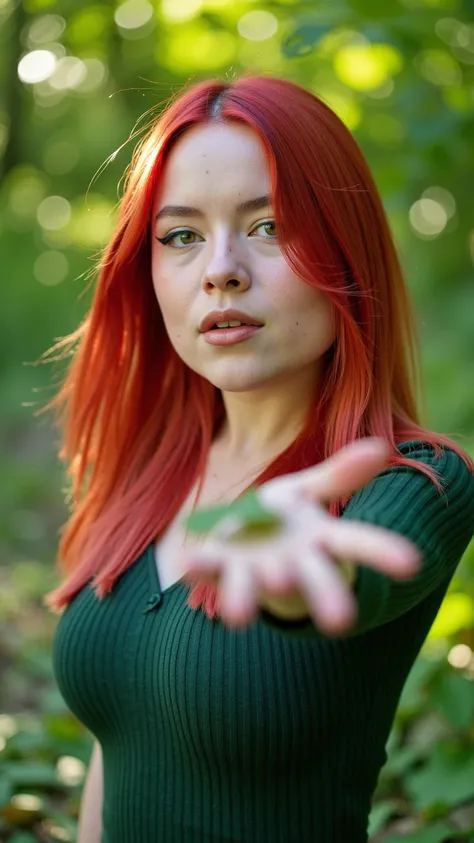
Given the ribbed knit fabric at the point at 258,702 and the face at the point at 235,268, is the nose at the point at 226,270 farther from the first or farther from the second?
the ribbed knit fabric at the point at 258,702

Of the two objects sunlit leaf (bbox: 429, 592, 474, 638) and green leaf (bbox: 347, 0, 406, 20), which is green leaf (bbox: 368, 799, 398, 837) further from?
green leaf (bbox: 347, 0, 406, 20)

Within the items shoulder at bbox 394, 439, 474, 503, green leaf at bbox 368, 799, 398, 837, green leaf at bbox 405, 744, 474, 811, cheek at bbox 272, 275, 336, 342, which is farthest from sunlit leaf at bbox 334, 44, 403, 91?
green leaf at bbox 368, 799, 398, 837

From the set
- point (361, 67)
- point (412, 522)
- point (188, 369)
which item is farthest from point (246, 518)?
point (361, 67)

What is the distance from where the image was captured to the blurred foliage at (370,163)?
238cm

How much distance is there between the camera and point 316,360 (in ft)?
5.86

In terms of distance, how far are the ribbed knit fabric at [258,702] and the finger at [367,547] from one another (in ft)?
1.30

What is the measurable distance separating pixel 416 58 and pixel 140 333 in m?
1.31

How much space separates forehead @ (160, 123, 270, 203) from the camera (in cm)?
163

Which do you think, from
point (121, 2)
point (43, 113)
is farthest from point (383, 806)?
point (43, 113)

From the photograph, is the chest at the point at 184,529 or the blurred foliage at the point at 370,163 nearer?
the chest at the point at 184,529

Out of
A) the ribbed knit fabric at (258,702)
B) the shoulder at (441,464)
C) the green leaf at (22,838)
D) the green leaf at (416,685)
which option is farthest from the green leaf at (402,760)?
the shoulder at (441,464)

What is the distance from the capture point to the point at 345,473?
1.00 m

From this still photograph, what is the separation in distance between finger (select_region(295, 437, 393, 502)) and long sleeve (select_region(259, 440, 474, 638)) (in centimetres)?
13

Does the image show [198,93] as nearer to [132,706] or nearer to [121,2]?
[132,706]
